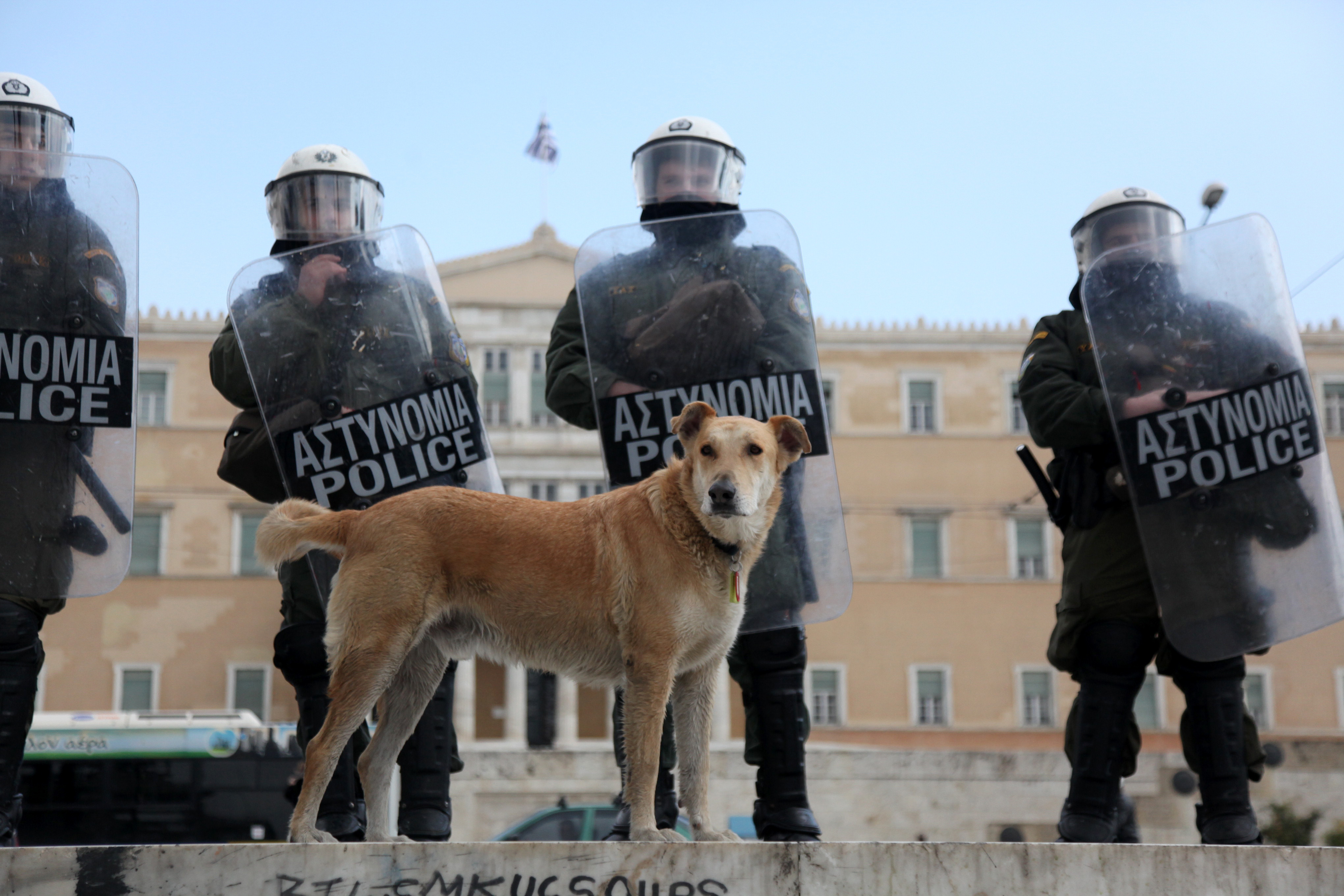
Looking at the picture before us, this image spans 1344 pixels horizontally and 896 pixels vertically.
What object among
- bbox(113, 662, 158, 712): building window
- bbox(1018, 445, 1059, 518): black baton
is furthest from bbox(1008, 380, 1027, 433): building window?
bbox(1018, 445, 1059, 518): black baton

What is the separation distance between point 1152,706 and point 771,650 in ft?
100

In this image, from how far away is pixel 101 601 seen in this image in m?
32.7

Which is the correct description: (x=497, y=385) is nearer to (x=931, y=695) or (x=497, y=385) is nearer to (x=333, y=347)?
(x=931, y=695)

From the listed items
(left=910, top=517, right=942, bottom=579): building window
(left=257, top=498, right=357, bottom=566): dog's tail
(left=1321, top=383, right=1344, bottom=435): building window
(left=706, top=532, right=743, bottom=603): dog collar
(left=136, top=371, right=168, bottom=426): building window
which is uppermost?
(left=136, top=371, right=168, bottom=426): building window

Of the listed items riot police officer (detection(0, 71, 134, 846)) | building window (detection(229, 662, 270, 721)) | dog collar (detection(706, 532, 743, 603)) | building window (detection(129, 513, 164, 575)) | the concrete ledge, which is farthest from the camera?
building window (detection(129, 513, 164, 575))

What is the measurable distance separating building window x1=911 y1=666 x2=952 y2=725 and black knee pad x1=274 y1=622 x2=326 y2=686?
29.8m

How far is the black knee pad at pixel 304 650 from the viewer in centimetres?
471

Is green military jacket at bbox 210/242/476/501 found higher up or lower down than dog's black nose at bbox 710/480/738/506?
higher up

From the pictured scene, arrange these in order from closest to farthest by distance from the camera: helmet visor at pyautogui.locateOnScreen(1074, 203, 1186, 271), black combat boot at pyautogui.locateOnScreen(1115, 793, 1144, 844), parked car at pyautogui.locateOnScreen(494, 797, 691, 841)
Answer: helmet visor at pyautogui.locateOnScreen(1074, 203, 1186, 271), black combat boot at pyautogui.locateOnScreen(1115, 793, 1144, 844), parked car at pyautogui.locateOnScreen(494, 797, 691, 841)

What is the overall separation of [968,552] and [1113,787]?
3028 cm

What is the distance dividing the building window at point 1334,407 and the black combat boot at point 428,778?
3354cm

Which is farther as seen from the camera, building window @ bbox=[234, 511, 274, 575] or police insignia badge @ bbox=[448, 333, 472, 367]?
building window @ bbox=[234, 511, 274, 575]

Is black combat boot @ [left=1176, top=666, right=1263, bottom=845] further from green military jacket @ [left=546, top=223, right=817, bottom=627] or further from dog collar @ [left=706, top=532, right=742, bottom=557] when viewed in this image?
dog collar @ [left=706, top=532, right=742, bottom=557]

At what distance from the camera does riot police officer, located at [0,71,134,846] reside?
4176 mm
